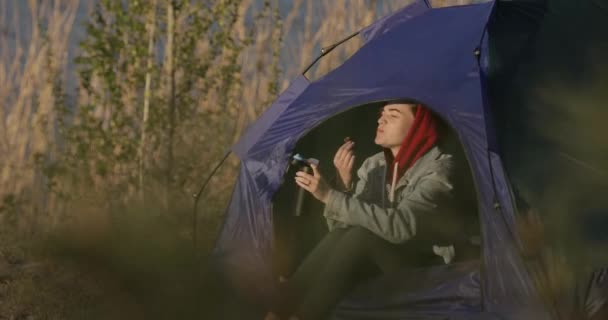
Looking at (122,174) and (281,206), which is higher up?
(281,206)

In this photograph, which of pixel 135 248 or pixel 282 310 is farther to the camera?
pixel 135 248

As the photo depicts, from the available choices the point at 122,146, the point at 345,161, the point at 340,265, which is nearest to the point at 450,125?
the point at 345,161

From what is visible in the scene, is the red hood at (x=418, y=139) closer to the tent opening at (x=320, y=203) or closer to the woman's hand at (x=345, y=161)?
the tent opening at (x=320, y=203)

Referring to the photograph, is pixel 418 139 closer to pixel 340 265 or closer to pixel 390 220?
pixel 390 220

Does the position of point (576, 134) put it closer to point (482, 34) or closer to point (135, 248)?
point (482, 34)

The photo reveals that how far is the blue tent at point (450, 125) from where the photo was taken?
3947 mm

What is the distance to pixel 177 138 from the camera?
7492mm

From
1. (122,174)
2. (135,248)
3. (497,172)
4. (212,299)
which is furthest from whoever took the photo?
(122,174)

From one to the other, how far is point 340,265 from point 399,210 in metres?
0.33

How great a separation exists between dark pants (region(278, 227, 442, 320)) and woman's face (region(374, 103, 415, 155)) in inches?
18.8

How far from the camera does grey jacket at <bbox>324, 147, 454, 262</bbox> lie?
161 inches

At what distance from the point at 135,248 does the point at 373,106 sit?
67.1 inches

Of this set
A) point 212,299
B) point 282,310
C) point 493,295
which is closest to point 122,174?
point 212,299

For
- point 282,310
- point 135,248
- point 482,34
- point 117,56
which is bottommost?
point 135,248
